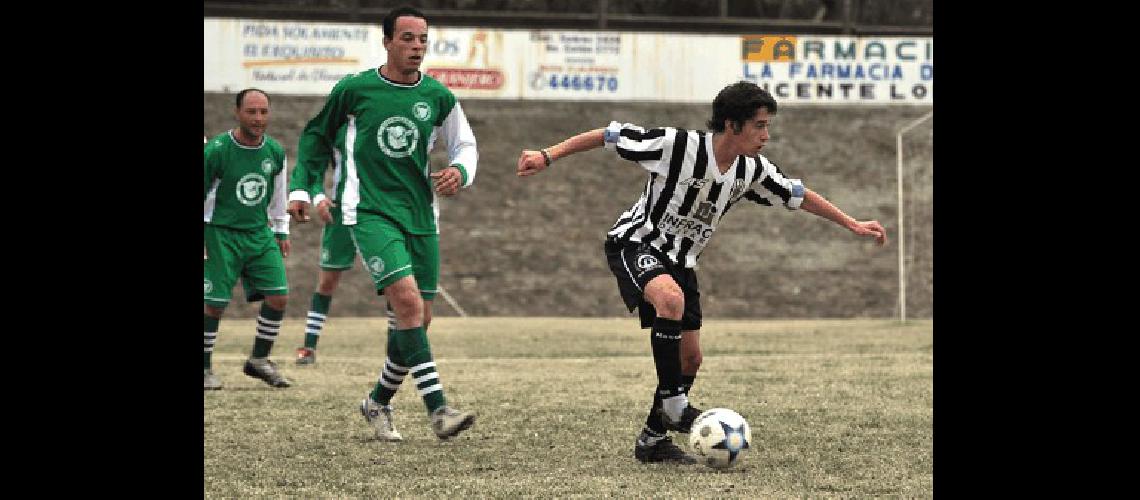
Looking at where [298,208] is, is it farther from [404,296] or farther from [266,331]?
[266,331]

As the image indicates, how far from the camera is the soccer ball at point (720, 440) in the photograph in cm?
657

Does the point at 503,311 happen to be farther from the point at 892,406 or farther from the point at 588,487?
the point at 588,487

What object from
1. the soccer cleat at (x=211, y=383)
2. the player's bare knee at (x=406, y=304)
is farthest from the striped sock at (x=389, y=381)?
the soccer cleat at (x=211, y=383)

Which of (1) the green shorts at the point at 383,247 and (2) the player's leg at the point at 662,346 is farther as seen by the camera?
(1) the green shorts at the point at 383,247

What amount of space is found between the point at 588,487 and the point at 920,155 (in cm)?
1959

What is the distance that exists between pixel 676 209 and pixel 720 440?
1192 mm

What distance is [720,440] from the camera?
6.57 m

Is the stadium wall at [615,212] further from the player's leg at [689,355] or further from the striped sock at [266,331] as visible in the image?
the player's leg at [689,355]

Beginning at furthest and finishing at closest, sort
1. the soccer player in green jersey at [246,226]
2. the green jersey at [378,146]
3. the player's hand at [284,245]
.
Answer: the player's hand at [284,245]
the soccer player in green jersey at [246,226]
the green jersey at [378,146]

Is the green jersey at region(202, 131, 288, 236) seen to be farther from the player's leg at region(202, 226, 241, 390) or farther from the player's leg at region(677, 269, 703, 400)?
the player's leg at region(677, 269, 703, 400)

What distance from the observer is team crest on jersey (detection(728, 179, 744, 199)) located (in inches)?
285
